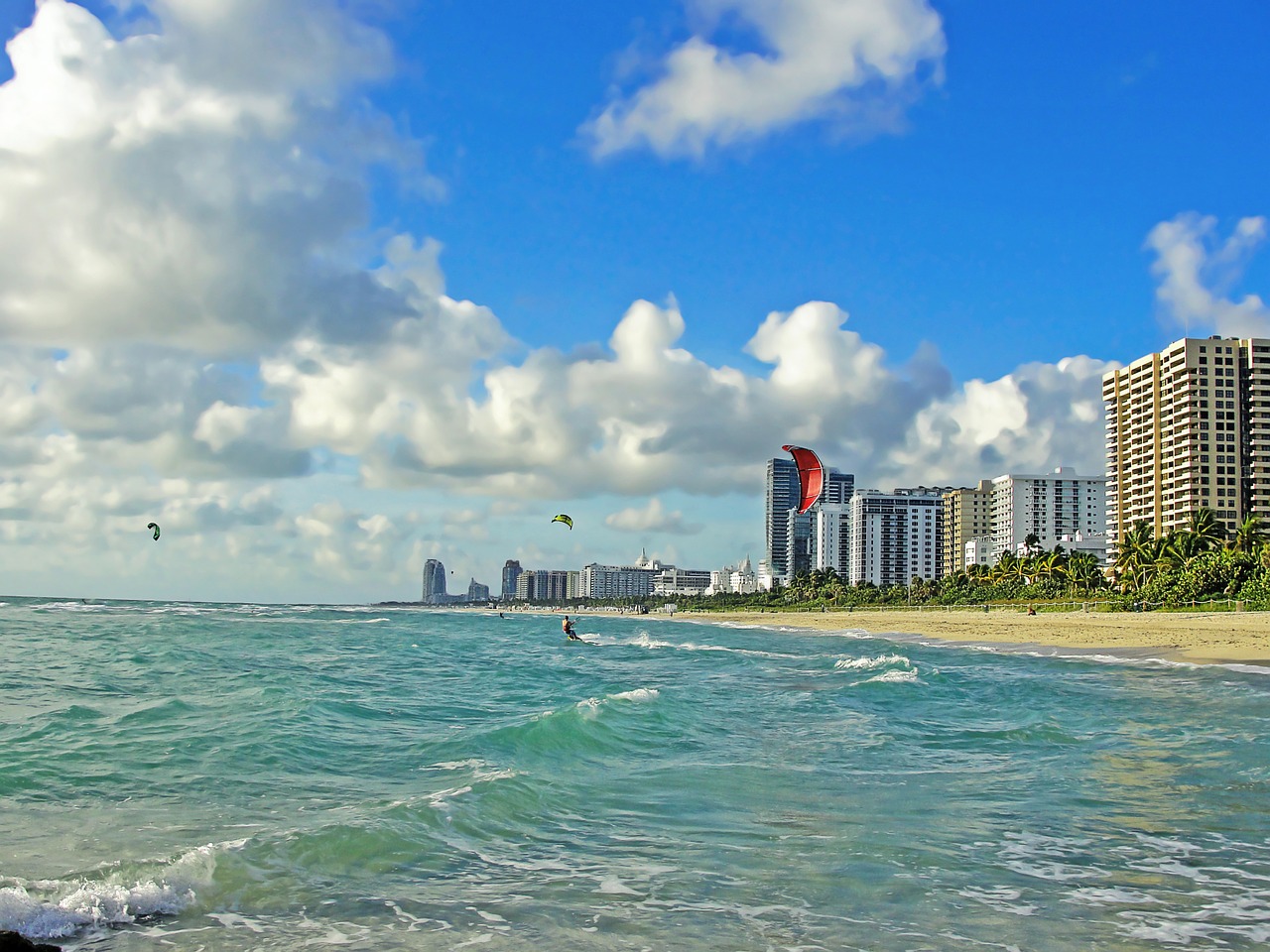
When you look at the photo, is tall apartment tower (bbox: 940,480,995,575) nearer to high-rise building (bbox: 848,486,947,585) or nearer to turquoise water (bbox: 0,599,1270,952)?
high-rise building (bbox: 848,486,947,585)

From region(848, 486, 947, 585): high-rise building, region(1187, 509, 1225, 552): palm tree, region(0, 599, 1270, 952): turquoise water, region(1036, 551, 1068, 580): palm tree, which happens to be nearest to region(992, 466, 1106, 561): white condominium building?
region(848, 486, 947, 585): high-rise building

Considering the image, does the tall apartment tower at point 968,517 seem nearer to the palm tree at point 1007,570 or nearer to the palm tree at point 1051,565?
the palm tree at point 1007,570

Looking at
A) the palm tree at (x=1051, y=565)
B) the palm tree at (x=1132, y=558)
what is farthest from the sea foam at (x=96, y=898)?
the palm tree at (x=1051, y=565)

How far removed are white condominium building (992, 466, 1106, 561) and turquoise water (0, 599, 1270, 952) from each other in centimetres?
15377

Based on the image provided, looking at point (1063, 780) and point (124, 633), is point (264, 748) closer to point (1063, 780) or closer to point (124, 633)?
point (1063, 780)

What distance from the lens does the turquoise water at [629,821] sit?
6359mm

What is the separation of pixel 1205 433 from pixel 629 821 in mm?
119617

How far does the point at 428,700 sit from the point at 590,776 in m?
9.44

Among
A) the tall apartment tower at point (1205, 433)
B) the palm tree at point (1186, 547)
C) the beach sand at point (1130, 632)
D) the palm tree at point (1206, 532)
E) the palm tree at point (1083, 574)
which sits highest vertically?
the tall apartment tower at point (1205, 433)

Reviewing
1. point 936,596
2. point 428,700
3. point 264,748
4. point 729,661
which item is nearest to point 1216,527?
point 936,596

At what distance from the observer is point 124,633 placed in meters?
47.3

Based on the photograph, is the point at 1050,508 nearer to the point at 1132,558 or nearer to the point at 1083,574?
the point at 1083,574

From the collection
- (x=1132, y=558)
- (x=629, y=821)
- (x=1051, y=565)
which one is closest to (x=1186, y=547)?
(x=1132, y=558)

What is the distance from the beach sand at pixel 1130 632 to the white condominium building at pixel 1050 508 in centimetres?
8850
